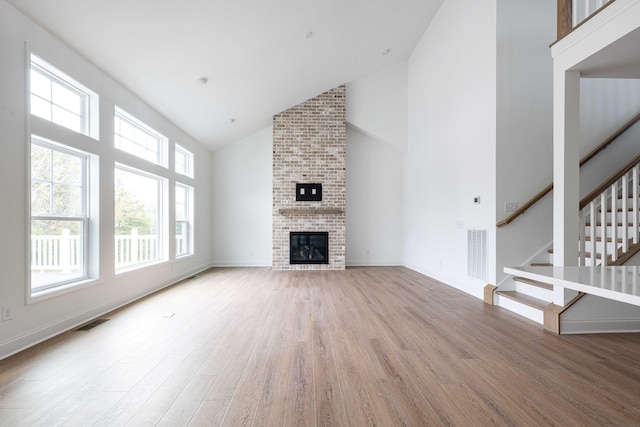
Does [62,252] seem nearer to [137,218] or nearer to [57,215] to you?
[57,215]

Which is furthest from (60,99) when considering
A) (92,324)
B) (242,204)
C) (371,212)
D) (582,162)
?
(582,162)

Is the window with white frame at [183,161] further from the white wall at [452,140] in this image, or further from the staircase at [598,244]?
the staircase at [598,244]

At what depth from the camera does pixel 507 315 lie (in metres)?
3.51

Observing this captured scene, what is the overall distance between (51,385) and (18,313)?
35.9 inches

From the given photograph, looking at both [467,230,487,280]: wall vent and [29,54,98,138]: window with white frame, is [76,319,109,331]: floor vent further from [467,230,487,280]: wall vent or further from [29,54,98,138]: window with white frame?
[467,230,487,280]: wall vent

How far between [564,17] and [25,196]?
195 inches

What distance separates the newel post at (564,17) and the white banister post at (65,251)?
5147 millimetres

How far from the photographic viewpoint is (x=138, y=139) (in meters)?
4.55

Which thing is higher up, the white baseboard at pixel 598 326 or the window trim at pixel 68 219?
the window trim at pixel 68 219

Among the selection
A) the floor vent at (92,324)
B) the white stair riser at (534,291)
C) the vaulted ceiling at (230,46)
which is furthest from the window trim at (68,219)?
the white stair riser at (534,291)

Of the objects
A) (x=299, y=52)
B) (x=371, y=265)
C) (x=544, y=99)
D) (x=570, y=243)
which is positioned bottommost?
(x=371, y=265)

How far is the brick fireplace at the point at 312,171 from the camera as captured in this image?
22.8 ft

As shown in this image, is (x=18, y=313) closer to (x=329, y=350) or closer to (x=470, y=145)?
(x=329, y=350)

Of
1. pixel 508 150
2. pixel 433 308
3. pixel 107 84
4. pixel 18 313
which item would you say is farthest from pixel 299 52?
pixel 18 313
